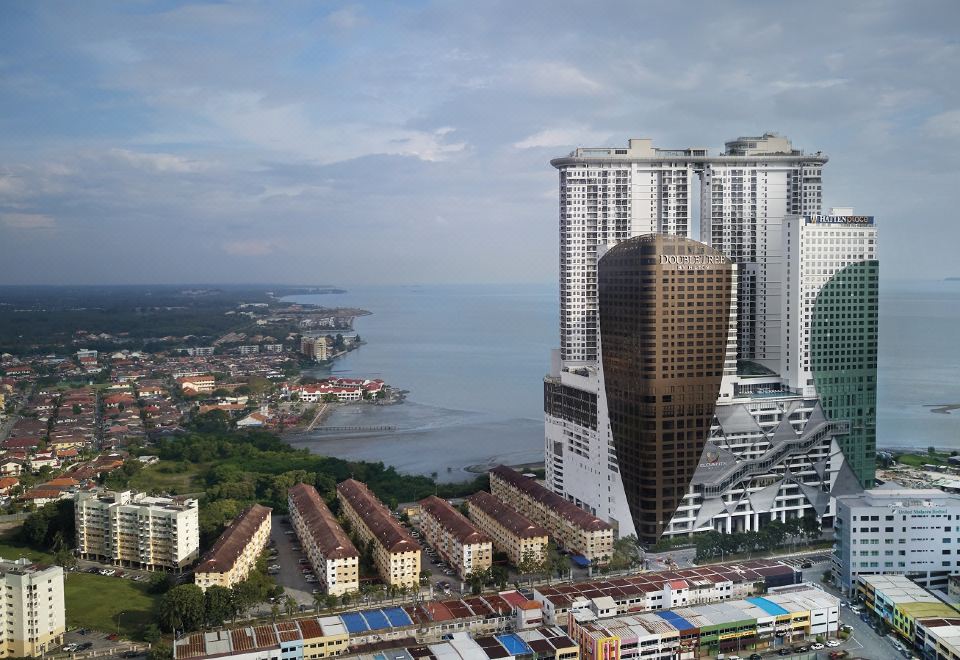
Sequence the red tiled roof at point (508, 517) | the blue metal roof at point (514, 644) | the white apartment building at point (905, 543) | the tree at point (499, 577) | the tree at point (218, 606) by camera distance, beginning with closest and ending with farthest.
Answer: the blue metal roof at point (514, 644), the tree at point (218, 606), the white apartment building at point (905, 543), the tree at point (499, 577), the red tiled roof at point (508, 517)

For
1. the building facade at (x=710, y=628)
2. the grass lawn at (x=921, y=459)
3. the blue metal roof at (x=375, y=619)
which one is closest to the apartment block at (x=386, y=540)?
the blue metal roof at (x=375, y=619)

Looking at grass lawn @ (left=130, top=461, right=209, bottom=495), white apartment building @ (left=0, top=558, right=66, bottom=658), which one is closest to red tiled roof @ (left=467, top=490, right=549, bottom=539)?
white apartment building @ (left=0, top=558, right=66, bottom=658)

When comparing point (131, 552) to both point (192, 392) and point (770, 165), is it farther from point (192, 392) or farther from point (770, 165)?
point (192, 392)

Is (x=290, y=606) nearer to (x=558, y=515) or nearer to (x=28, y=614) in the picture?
(x=28, y=614)

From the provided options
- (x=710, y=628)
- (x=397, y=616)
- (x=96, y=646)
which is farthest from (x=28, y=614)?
(x=710, y=628)

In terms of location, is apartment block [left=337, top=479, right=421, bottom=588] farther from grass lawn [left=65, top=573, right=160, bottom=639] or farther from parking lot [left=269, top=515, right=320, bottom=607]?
grass lawn [left=65, top=573, right=160, bottom=639]

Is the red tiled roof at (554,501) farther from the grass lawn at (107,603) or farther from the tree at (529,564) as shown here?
the grass lawn at (107,603)
